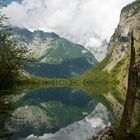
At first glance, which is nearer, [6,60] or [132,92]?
[132,92]

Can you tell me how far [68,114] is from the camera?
577 ft

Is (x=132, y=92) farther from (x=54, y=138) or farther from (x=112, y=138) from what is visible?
(x=54, y=138)

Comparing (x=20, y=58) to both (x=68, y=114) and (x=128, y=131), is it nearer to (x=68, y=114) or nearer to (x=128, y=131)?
(x=128, y=131)

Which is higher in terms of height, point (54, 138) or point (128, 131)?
point (128, 131)

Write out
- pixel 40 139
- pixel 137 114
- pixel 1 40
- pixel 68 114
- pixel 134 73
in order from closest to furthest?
1. pixel 134 73
2. pixel 137 114
3. pixel 1 40
4. pixel 40 139
5. pixel 68 114

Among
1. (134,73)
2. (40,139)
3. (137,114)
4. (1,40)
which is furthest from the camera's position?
(40,139)

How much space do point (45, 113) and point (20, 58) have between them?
462 ft

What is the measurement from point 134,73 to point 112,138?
175 inches

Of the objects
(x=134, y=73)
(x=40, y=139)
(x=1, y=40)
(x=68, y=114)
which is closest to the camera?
(x=134, y=73)

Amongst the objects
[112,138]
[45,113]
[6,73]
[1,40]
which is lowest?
[45,113]

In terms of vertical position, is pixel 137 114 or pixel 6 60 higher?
pixel 6 60

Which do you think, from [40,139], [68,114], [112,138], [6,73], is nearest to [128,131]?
[112,138]

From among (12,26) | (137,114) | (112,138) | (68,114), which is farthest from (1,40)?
(68,114)

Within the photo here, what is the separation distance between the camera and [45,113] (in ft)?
582
